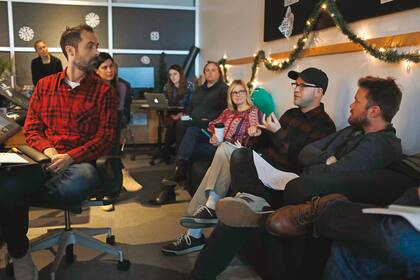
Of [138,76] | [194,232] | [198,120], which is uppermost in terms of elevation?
[138,76]

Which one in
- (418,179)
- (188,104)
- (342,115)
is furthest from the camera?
(188,104)

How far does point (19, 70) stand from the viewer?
604cm

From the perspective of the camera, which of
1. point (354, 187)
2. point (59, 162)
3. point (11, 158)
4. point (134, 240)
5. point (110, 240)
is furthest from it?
point (134, 240)

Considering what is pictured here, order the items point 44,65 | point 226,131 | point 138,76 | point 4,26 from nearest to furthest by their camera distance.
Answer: point 226,131 → point 44,65 → point 4,26 → point 138,76

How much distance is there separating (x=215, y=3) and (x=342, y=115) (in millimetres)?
3265

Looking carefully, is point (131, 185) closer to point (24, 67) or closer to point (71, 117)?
point (71, 117)

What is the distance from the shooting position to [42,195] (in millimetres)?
2127

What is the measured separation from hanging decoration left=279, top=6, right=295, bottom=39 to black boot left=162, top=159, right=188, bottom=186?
1.42m

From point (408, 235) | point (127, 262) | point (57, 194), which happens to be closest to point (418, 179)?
point (408, 235)

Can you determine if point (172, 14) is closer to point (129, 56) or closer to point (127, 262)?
point (129, 56)

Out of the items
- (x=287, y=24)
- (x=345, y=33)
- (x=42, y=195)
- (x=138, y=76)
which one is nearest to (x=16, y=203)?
(x=42, y=195)

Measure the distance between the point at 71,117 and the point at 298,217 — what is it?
1425mm

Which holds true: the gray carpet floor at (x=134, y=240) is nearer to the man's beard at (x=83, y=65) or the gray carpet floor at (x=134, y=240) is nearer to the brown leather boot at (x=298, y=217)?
the brown leather boot at (x=298, y=217)

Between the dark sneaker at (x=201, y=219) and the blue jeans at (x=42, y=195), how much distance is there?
57 centimetres
